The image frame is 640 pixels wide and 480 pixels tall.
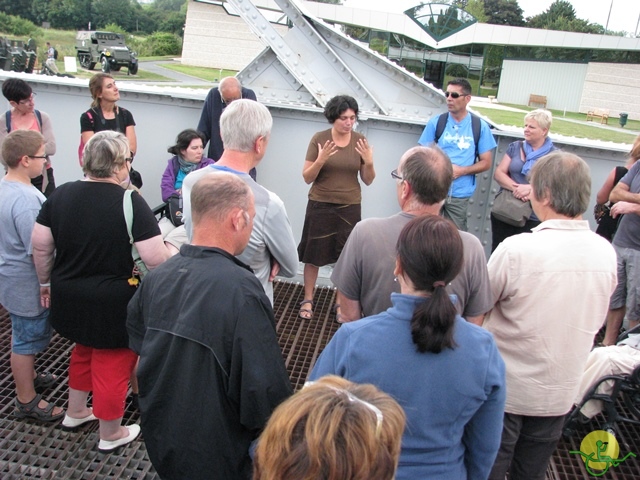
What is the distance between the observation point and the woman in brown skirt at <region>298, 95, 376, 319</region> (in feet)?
14.9

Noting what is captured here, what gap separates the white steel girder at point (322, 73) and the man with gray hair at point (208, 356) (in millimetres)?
3722

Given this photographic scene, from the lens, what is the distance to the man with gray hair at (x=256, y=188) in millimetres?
2648

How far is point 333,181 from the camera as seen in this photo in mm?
4754

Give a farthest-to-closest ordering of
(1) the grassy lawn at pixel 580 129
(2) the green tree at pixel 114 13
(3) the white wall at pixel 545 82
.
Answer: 1. (2) the green tree at pixel 114 13
2. (3) the white wall at pixel 545 82
3. (1) the grassy lawn at pixel 580 129

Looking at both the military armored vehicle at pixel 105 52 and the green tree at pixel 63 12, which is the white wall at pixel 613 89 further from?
the green tree at pixel 63 12

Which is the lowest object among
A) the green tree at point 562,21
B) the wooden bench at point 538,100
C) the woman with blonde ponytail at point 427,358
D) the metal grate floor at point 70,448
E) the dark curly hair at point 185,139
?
the metal grate floor at point 70,448

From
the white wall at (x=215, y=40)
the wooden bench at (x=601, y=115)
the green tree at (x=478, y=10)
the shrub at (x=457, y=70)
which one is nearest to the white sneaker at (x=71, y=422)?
the wooden bench at (x=601, y=115)

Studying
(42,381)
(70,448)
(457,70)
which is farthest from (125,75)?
(70,448)

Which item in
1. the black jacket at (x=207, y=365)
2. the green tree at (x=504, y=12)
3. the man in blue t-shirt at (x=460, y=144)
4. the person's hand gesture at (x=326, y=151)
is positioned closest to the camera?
the black jacket at (x=207, y=365)

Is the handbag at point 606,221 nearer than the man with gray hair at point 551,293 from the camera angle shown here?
No

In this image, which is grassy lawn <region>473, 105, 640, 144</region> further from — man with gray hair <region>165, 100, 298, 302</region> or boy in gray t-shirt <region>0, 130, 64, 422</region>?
boy in gray t-shirt <region>0, 130, 64, 422</region>

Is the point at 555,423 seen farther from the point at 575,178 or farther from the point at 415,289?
the point at 415,289

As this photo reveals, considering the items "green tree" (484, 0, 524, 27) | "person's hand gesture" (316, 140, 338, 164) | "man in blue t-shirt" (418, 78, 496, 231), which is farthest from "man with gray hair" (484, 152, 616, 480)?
"green tree" (484, 0, 524, 27)

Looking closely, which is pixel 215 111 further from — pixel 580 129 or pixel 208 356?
pixel 580 129
